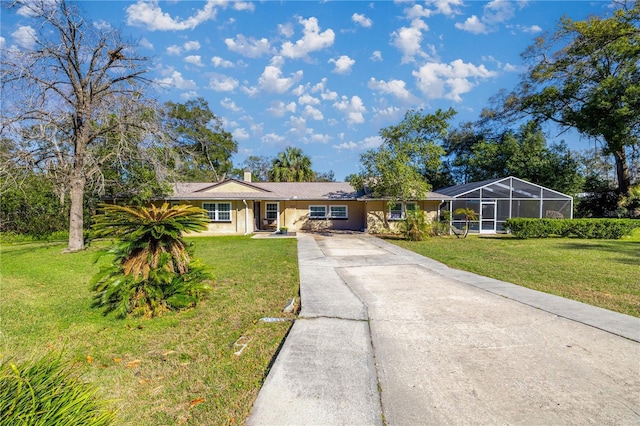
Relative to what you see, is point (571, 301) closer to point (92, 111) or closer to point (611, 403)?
point (611, 403)

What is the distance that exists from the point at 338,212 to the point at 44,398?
1915 centimetres

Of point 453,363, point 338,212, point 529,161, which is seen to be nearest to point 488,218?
point 338,212

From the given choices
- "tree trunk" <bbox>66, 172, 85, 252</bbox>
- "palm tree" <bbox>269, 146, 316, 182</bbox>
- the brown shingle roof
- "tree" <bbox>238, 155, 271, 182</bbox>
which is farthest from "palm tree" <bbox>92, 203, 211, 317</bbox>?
"tree" <bbox>238, 155, 271, 182</bbox>

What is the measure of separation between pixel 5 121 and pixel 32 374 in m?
14.1

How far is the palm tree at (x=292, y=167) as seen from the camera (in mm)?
31500

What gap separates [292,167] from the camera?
3216cm

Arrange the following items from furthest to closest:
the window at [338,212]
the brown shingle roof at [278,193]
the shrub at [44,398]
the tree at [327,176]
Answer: the tree at [327,176] < the window at [338,212] < the brown shingle roof at [278,193] < the shrub at [44,398]

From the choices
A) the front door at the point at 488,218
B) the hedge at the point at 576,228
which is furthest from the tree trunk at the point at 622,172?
the front door at the point at 488,218

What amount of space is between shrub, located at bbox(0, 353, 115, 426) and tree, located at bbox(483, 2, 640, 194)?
94.4 ft

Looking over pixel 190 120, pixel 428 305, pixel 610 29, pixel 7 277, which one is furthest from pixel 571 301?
pixel 190 120

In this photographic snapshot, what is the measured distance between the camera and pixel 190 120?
33781 mm

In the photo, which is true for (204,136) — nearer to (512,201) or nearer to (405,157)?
(405,157)

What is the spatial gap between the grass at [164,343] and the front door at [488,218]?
15.9 meters

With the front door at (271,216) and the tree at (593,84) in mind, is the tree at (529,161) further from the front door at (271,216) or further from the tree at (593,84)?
the front door at (271,216)
